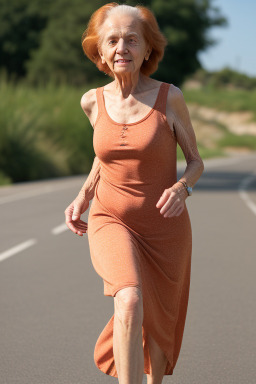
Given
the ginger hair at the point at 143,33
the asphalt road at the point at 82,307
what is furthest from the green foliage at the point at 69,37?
the ginger hair at the point at 143,33

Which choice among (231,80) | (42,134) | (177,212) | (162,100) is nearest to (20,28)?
(42,134)

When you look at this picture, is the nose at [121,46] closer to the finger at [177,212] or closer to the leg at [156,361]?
the finger at [177,212]

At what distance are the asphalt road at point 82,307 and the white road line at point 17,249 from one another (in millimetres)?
12

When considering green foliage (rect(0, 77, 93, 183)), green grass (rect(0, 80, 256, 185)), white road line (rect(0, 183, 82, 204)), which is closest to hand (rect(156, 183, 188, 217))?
white road line (rect(0, 183, 82, 204))

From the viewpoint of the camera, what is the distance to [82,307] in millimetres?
7316

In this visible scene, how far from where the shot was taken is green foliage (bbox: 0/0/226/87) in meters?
42.2

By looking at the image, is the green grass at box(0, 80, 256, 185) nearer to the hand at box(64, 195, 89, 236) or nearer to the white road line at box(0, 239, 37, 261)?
the white road line at box(0, 239, 37, 261)

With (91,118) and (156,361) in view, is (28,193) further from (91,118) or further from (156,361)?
(156,361)

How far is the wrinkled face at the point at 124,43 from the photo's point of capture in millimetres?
4055

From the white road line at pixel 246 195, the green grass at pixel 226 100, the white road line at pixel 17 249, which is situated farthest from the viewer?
the green grass at pixel 226 100

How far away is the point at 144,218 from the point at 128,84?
2.11ft

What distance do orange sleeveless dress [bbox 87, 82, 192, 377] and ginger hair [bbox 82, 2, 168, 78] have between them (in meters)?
0.19

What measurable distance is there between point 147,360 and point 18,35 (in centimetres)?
5076

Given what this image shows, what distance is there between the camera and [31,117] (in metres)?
30.3
